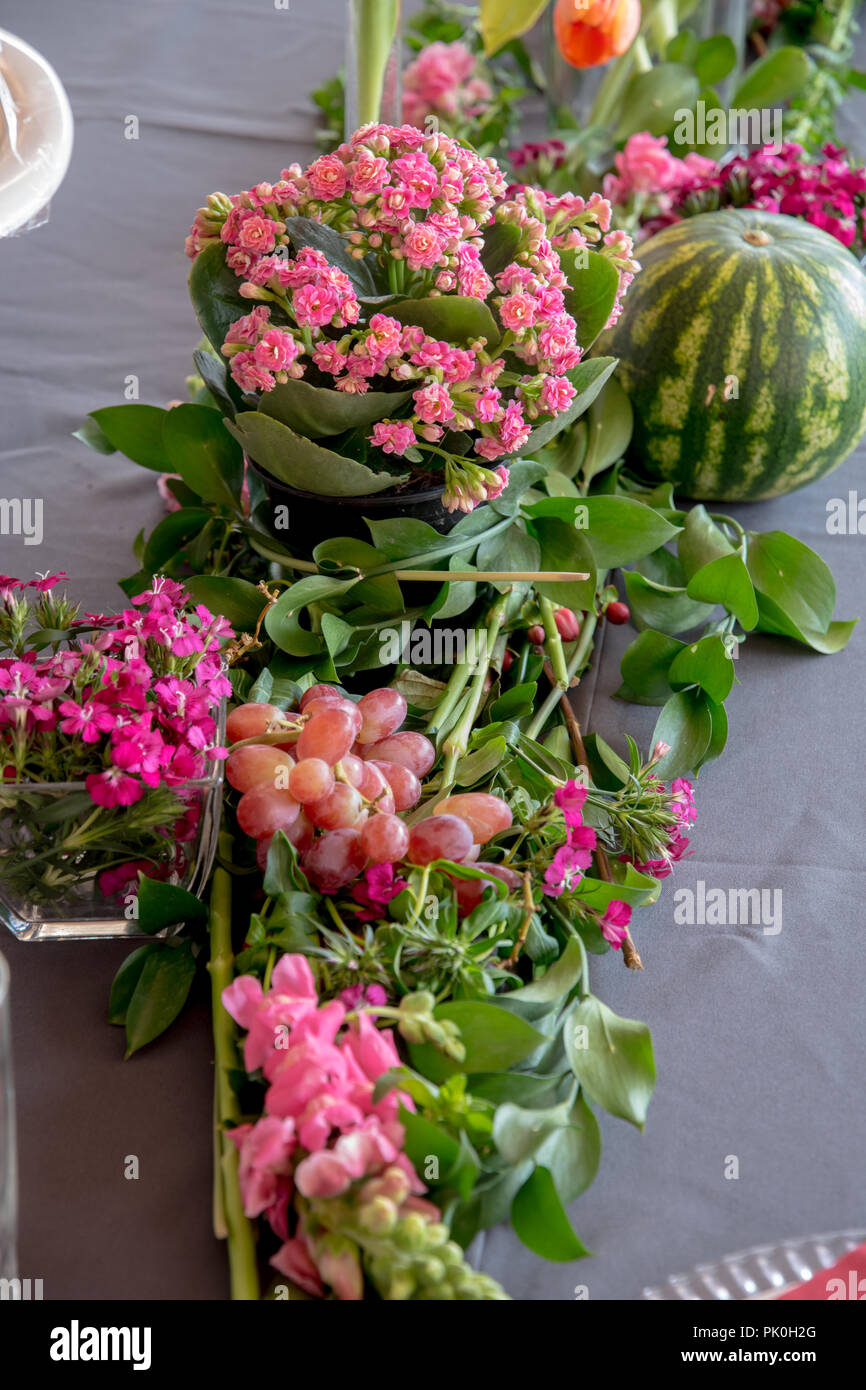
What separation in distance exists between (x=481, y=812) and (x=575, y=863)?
0.05 metres

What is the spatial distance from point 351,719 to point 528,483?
0.24m

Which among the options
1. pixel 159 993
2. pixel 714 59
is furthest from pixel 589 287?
pixel 714 59

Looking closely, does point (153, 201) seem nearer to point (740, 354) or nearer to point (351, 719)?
point (740, 354)

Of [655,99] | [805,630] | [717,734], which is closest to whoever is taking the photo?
[717,734]

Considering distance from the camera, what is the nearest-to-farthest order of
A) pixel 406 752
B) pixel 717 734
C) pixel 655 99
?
pixel 406 752 → pixel 717 734 → pixel 655 99

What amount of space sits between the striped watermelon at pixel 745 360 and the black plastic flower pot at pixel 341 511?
29cm

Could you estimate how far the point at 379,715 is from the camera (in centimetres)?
66

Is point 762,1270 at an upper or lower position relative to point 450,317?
lower

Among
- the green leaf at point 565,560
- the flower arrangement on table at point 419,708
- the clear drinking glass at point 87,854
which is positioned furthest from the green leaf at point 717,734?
the clear drinking glass at point 87,854

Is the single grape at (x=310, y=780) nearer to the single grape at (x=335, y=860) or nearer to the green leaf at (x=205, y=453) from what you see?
the single grape at (x=335, y=860)

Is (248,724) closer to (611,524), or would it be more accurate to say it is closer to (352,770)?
(352,770)

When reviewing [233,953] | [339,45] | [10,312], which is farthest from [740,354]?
[339,45]

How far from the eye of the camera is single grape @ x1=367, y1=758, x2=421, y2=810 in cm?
62

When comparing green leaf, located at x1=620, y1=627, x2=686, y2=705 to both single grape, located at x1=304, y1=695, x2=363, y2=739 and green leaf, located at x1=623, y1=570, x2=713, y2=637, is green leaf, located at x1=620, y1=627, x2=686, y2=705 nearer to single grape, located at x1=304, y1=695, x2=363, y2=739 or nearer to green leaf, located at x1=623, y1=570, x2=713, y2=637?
green leaf, located at x1=623, y1=570, x2=713, y2=637
